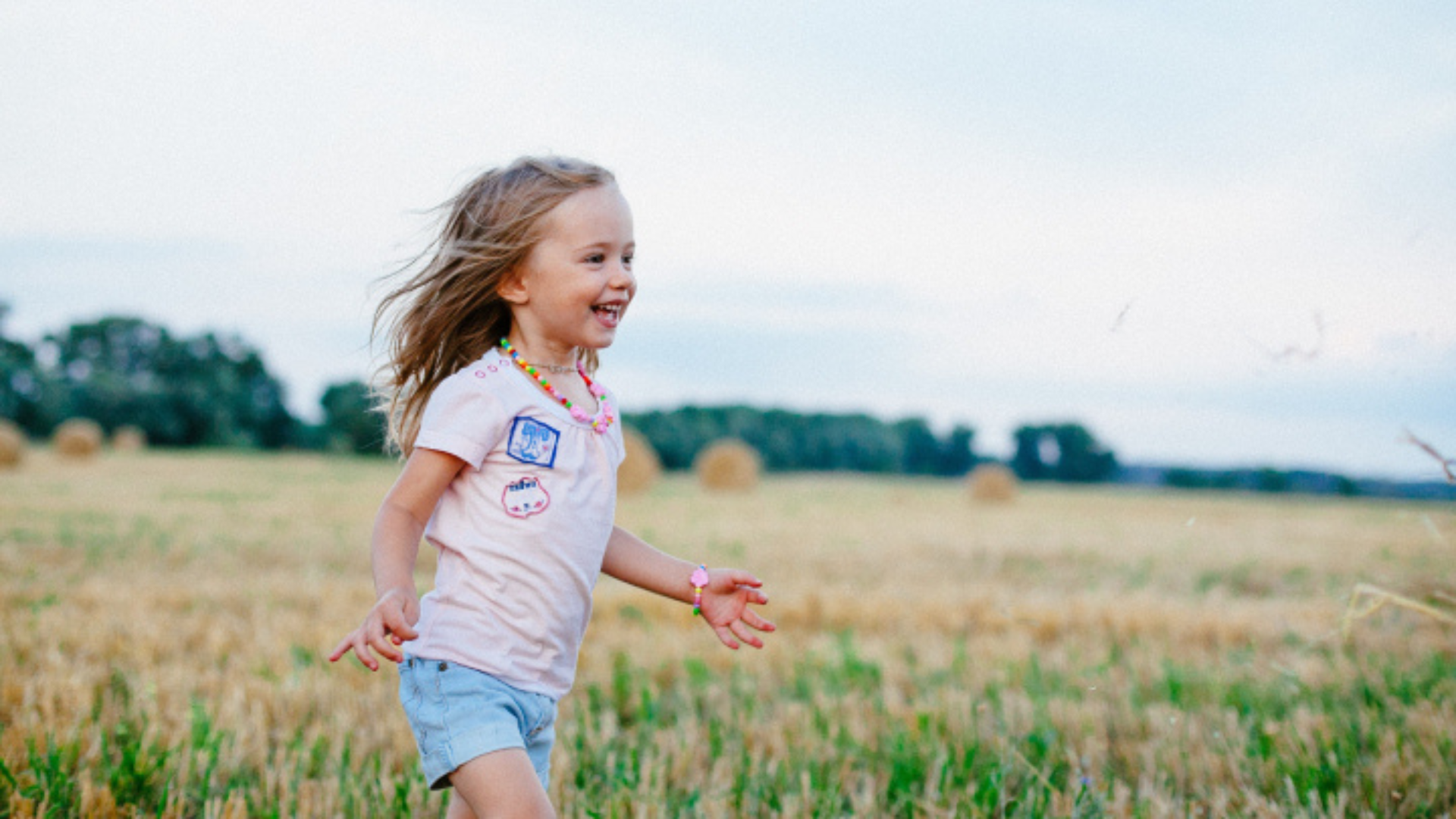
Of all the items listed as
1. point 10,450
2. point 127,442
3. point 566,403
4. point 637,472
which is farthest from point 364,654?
point 127,442

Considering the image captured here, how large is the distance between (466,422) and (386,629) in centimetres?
45

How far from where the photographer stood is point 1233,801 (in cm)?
298

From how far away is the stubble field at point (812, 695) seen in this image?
2.90m

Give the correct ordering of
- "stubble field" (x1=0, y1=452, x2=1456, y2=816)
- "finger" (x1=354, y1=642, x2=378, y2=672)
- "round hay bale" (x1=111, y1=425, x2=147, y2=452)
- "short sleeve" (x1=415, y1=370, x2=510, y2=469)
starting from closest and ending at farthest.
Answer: "finger" (x1=354, y1=642, x2=378, y2=672)
"short sleeve" (x1=415, y1=370, x2=510, y2=469)
"stubble field" (x1=0, y1=452, x2=1456, y2=816)
"round hay bale" (x1=111, y1=425, x2=147, y2=452)

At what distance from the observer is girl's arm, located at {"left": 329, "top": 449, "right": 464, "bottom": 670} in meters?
1.99

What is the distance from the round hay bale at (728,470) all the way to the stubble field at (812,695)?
1459 centimetres

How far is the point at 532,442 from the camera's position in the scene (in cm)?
225

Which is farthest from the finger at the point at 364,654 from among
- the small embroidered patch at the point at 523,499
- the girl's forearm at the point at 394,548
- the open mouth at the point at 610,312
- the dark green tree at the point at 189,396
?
the dark green tree at the point at 189,396

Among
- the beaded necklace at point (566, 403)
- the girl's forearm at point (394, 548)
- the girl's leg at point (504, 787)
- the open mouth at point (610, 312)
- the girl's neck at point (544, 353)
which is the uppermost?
the open mouth at point (610, 312)

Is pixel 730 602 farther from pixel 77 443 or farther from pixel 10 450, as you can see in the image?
pixel 77 443

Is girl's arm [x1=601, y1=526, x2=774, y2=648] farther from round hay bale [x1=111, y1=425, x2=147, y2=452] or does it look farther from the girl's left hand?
round hay bale [x1=111, y1=425, x2=147, y2=452]

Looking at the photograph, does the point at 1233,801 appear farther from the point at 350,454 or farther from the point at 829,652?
the point at 350,454

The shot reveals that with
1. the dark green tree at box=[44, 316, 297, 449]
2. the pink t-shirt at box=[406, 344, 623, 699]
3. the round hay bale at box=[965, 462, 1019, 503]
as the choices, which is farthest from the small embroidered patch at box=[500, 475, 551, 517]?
the dark green tree at box=[44, 316, 297, 449]

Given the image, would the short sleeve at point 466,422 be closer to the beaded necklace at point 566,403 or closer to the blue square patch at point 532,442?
the blue square patch at point 532,442
